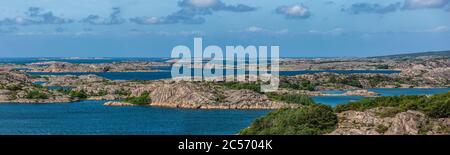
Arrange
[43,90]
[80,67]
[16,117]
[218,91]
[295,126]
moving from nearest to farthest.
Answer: [295,126] < [16,117] < [218,91] < [43,90] < [80,67]

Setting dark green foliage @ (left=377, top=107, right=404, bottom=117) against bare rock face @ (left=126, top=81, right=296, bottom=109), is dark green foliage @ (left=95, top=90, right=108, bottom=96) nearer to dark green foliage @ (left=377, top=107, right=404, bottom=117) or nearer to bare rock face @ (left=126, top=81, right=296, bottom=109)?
bare rock face @ (left=126, top=81, right=296, bottom=109)

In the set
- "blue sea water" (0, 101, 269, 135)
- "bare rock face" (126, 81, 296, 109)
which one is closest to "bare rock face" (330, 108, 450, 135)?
"blue sea water" (0, 101, 269, 135)

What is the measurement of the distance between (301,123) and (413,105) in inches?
254

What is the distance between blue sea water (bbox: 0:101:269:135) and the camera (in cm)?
4853

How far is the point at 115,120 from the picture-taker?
56000 millimetres

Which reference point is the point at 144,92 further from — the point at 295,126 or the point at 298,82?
the point at 295,126

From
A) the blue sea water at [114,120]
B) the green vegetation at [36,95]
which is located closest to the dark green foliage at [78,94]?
Answer: the green vegetation at [36,95]

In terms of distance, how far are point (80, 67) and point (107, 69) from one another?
7.45 metres

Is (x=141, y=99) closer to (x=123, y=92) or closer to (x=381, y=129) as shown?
(x=123, y=92)

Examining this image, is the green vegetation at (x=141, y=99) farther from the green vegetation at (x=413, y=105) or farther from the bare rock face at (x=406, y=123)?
the bare rock face at (x=406, y=123)

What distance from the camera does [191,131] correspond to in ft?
157
